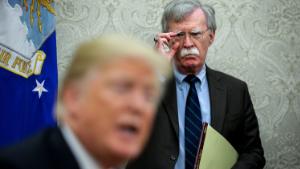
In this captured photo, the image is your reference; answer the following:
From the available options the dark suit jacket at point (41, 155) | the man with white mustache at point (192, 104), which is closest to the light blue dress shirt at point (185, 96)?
the man with white mustache at point (192, 104)

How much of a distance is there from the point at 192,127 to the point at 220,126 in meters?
0.12

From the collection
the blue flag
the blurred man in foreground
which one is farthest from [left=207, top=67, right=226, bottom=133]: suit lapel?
the blurred man in foreground

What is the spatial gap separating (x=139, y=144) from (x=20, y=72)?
1.52m

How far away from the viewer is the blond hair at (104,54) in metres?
0.79

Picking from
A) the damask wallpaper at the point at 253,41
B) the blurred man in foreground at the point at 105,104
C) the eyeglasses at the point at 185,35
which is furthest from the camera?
the damask wallpaper at the point at 253,41

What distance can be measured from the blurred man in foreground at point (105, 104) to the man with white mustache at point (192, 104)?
1.18 m

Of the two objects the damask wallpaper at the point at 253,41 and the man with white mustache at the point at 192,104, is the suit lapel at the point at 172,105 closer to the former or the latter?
the man with white mustache at the point at 192,104

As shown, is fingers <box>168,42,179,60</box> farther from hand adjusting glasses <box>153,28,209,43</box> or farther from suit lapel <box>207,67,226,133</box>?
suit lapel <box>207,67,226,133</box>

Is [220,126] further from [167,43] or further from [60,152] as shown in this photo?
[60,152]

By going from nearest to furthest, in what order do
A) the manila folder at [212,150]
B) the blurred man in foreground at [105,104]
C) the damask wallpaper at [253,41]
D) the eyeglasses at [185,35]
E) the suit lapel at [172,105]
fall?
the blurred man in foreground at [105,104], the manila folder at [212,150], the suit lapel at [172,105], the eyeglasses at [185,35], the damask wallpaper at [253,41]

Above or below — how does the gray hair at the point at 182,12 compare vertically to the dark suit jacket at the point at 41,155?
above

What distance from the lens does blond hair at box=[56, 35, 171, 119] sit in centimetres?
79

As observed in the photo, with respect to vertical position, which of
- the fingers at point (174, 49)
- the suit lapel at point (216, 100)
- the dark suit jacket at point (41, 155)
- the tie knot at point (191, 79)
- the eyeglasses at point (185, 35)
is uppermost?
the dark suit jacket at point (41, 155)

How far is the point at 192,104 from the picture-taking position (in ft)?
6.84
